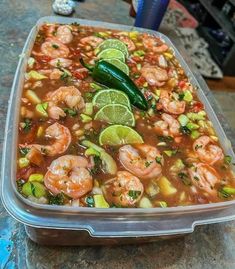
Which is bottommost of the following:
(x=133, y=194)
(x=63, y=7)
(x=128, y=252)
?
(x=128, y=252)

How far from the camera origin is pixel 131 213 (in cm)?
92

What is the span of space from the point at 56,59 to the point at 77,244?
798mm

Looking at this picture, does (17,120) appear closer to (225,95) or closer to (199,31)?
(225,95)

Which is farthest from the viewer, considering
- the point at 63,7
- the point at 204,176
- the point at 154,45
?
the point at 63,7

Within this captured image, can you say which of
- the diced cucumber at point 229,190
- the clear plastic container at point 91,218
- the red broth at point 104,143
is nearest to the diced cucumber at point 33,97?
the red broth at point 104,143

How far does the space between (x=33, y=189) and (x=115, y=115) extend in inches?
17.1

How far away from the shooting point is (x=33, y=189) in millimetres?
908

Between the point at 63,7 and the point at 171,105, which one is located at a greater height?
the point at 171,105

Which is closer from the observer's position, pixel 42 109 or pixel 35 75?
pixel 42 109

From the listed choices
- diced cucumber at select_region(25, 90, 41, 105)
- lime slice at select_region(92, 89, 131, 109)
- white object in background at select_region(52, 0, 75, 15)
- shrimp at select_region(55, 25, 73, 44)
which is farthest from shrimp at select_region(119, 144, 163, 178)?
white object in background at select_region(52, 0, 75, 15)

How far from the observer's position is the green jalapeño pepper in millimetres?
1321

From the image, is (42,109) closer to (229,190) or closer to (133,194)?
(133,194)

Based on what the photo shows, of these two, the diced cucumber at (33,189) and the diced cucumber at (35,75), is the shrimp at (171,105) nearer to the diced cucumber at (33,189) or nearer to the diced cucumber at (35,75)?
the diced cucumber at (35,75)

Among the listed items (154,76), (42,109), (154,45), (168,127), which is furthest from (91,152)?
(154,45)
